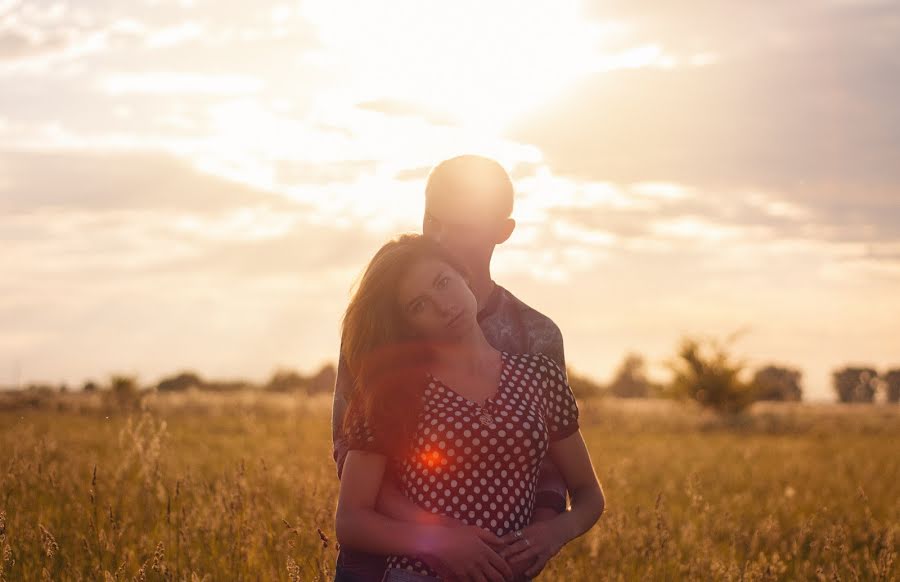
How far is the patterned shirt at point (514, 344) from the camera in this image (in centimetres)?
358

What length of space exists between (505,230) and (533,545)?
1.51 m

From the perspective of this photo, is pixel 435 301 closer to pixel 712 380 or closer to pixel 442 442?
pixel 442 442

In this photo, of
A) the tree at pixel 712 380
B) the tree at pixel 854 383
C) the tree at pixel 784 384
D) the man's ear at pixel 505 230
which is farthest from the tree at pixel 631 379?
the man's ear at pixel 505 230

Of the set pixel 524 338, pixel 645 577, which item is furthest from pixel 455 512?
pixel 645 577

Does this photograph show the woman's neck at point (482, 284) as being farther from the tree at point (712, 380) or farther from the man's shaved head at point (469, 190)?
the tree at point (712, 380)

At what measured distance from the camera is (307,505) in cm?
669

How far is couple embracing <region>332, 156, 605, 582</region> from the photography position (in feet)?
10.3

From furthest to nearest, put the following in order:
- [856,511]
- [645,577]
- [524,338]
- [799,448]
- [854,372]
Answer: [854,372]
[799,448]
[856,511]
[645,577]
[524,338]

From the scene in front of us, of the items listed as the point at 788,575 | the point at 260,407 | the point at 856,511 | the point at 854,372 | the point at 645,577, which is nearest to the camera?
the point at 645,577

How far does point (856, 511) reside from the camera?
9742 mm

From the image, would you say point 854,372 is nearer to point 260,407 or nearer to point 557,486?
point 260,407

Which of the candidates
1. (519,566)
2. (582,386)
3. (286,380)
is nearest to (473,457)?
(519,566)

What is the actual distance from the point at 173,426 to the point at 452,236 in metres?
17.9

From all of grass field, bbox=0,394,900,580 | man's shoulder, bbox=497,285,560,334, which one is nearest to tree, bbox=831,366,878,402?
grass field, bbox=0,394,900,580
